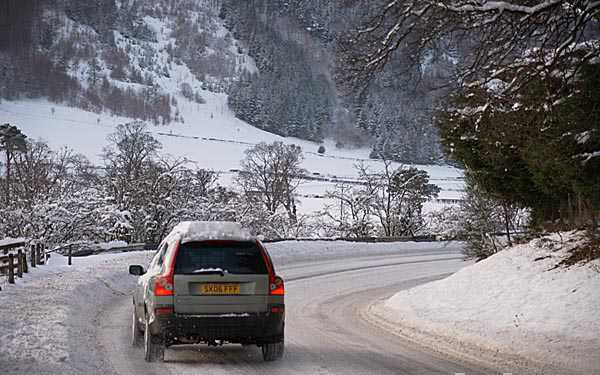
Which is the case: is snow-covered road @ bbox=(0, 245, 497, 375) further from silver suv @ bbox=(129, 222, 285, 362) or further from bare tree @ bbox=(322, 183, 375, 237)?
bare tree @ bbox=(322, 183, 375, 237)

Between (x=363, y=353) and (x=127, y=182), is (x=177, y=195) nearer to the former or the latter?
(x=127, y=182)

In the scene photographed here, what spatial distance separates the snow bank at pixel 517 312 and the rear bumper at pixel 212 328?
10.5 feet

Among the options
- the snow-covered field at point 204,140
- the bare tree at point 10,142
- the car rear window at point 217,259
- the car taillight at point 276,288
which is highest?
the snow-covered field at point 204,140

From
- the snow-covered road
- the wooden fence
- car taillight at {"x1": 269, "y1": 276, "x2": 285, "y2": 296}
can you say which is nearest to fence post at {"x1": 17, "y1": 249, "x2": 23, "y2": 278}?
the wooden fence

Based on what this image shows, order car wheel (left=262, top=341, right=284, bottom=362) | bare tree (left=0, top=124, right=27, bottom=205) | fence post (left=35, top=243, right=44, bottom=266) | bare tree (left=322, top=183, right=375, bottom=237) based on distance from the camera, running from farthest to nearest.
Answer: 1. bare tree (left=322, top=183, right=375, bottom=237)
2. bare tree (left=0, top=124, right=27, bottom=205)
3. fence post (left=35, top=243, right=44, bottom=266)
4. car wheel (left=262, top=341, right=284, bottom=362)

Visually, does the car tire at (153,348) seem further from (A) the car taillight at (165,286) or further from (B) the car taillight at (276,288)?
(B) the car taillight at (276,288)

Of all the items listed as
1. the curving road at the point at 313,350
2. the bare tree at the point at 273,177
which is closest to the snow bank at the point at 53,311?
the curving road at the point at 313,350

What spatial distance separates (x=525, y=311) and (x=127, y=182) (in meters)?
41.5

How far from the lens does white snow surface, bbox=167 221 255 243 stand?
9.18 metres

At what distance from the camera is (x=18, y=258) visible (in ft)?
64.2

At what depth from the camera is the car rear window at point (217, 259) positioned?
905 cm

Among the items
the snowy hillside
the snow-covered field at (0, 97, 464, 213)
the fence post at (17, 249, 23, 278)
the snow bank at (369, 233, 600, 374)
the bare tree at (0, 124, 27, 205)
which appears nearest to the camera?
the snow bank at (369, 233, 600, 374)

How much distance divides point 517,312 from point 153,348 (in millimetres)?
6177

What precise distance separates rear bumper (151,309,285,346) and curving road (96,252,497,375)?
0.39 meters
